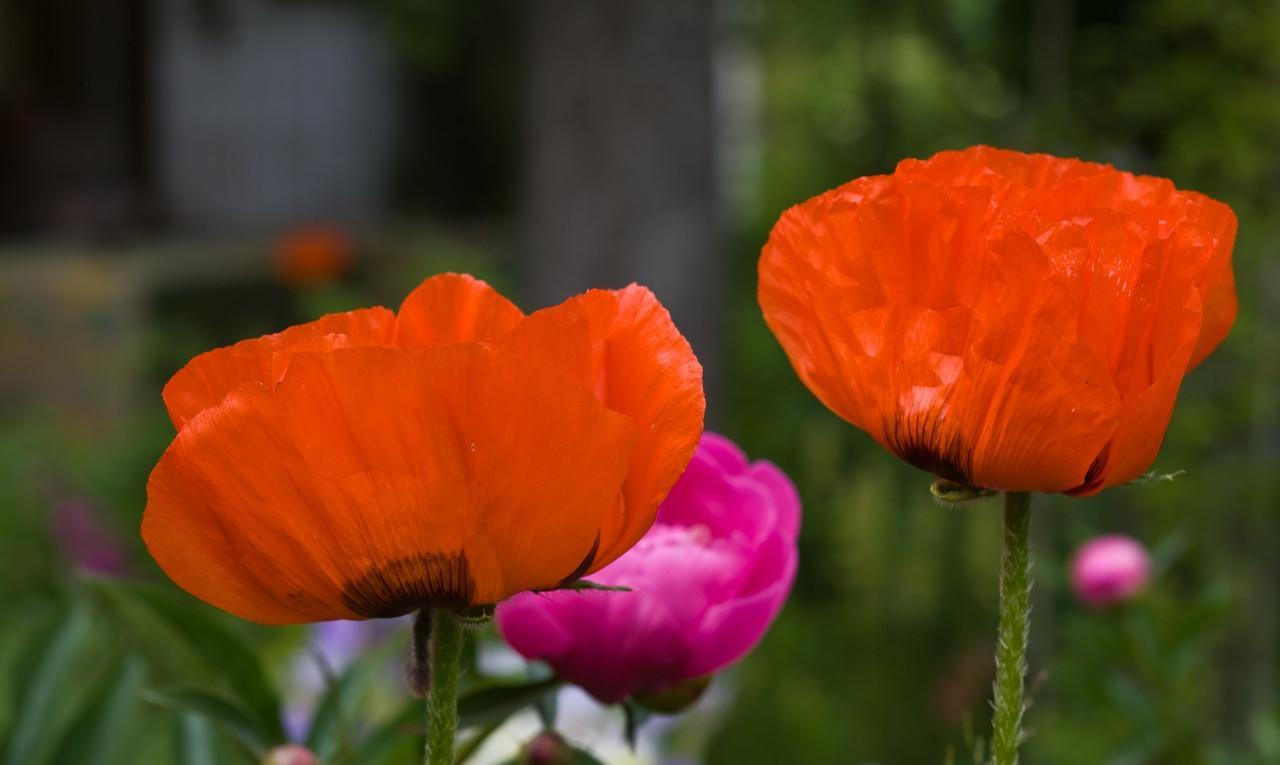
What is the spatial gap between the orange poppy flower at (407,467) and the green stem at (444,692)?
12 mm

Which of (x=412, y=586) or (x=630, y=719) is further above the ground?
(x=412, y=586)

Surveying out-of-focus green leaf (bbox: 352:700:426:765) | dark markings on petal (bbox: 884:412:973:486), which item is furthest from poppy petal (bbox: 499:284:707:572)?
out-of-focus green leaf (bbox: 352:700:426:765)

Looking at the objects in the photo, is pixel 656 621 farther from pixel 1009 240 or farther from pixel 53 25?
pixel 53 25

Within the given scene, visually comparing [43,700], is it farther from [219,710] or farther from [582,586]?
[582,586]

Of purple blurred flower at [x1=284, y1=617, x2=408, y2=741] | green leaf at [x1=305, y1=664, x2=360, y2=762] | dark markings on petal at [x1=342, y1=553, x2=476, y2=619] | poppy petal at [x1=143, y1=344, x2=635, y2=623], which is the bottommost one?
purple blurred flower at [x1=284, y1=617, x2=408, y2=741]

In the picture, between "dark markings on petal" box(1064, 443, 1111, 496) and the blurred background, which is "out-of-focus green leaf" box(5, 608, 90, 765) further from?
"dark markings on petal" box(1064, 443, 1111, 496)

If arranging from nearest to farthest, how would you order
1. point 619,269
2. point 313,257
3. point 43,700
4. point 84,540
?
point 43,700, point 84,540, point 619,269, point 313,257

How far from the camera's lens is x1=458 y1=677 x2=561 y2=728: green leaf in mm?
666

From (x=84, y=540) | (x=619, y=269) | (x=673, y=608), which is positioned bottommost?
(x=84, y=540)

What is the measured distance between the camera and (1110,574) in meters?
1.47

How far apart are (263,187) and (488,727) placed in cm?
869

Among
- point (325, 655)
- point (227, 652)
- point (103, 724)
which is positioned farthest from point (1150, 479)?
point (325, 655)

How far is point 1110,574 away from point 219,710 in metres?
1.01

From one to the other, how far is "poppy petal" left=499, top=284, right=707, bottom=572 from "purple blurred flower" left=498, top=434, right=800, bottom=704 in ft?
0.40
